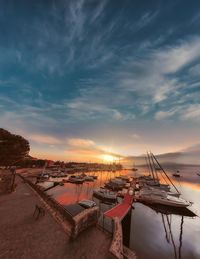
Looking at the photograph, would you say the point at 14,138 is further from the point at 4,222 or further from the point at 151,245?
the point at 151,245

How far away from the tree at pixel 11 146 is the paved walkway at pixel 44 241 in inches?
1286

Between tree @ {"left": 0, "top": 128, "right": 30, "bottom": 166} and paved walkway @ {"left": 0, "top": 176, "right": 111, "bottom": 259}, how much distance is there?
107 feet

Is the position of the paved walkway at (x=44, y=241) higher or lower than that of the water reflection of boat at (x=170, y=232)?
higher

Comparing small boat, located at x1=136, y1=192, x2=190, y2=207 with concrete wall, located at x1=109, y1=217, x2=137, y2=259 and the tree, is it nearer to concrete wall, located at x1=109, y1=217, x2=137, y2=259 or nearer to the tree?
concrete wall, located at x1=109, y1=217, x2=137, y2=259

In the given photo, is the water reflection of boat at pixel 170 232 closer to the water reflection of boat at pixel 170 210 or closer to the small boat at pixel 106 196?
the water reflection of boat at pixel 170 210

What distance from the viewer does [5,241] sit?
6.96 metres

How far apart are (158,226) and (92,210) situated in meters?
19.2

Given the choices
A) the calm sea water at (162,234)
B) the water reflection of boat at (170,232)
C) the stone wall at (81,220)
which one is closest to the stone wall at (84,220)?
the stone wall at (81,220)

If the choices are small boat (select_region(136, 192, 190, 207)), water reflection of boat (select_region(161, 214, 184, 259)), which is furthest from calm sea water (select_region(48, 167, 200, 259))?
small boat (select_region(136, 192, 190, 207))

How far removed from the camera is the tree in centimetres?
3303

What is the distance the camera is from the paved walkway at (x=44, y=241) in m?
6.18

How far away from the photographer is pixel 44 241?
7.07 meters

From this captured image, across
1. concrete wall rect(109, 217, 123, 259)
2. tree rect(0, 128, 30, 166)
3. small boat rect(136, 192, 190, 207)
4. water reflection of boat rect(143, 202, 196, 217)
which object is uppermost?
tree rect(0, 128, 30, 166)

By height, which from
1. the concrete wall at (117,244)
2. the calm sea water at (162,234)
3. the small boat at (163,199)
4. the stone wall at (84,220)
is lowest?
the calm sea water at (162,234)
